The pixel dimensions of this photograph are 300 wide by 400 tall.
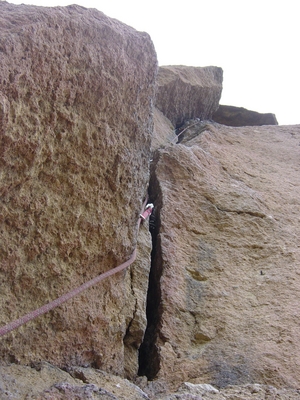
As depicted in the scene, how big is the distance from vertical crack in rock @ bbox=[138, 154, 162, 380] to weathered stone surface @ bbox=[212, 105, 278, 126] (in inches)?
94.7

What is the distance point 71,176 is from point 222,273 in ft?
3.11

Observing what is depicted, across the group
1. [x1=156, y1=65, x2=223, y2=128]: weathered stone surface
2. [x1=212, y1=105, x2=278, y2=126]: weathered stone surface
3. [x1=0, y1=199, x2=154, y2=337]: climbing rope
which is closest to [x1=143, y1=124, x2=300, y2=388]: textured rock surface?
[x1=0, y1=199, x2=154, y2=337]: climbing rope

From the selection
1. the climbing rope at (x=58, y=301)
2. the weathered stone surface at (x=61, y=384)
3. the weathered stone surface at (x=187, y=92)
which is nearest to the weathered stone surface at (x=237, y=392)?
the weathered stone surface at (x=61, y=384)

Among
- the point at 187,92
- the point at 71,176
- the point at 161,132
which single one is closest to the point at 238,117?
the point at 187,92

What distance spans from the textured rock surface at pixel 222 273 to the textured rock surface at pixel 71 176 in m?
0.19

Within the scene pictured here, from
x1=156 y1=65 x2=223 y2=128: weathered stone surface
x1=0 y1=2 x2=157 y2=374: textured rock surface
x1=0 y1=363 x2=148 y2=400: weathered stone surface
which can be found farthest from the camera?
x1=156 y1=65 x2=223 y2=128: weathered stone surface

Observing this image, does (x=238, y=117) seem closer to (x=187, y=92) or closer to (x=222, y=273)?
(x=187, y=92)

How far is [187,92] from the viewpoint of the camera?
3838 mm

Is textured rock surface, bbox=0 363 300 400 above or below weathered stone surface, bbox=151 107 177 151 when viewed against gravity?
below

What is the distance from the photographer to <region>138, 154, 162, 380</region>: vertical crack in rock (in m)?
1.87

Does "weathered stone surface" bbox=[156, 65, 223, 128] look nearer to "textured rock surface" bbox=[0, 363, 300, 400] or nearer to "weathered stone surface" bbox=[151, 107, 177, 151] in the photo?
"weathered stone surface" bbox=[151, 107, 177, 151]

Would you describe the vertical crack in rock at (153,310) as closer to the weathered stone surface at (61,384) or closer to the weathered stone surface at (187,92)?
the weathered stone surface at (61,384)

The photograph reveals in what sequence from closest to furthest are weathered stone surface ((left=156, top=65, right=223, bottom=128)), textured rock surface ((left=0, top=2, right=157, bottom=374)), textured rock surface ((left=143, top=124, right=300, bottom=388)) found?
1. textured rock surface ((left=0, top=2, right=157, bottom=374))
2. textured rock surface ((left=143, top=124, right=300, bottom=388))
3. weathered stone surface ((left=156, top=65, right=223, bottom=128))

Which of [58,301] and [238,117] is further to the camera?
[238,117]
